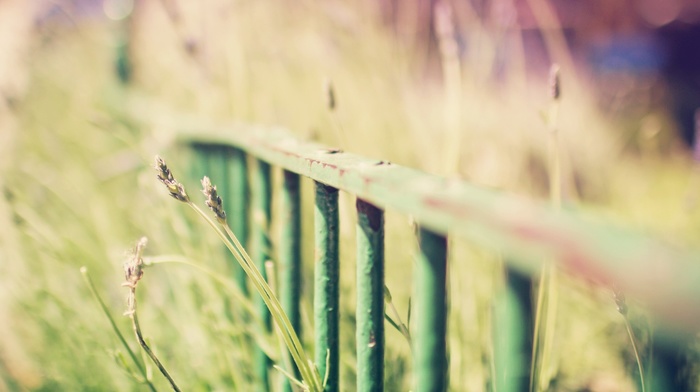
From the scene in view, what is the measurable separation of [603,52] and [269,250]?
12.6 feet

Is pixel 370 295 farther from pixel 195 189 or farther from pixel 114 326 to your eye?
pixel 195 189

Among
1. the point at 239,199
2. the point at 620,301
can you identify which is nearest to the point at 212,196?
the point at 620,301

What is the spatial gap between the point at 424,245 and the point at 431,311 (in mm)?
53

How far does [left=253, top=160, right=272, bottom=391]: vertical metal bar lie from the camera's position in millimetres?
749

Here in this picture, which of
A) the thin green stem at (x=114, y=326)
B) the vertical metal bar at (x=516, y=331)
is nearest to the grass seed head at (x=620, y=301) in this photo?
the vertical metal bar at (x=516, y=331)

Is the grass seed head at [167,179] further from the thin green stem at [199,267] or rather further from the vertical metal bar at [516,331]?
the vertical metal bar at [516,331]

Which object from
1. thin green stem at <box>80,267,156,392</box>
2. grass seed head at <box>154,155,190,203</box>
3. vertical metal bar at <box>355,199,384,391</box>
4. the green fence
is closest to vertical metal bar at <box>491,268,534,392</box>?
the green fence

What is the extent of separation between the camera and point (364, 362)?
0.50m

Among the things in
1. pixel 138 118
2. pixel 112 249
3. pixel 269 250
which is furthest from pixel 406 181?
pixel 138 118

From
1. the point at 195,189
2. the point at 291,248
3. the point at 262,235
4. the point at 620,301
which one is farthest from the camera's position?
the point at 195,189

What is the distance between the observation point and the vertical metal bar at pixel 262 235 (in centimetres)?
75

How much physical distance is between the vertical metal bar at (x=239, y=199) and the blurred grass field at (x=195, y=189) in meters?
0.06

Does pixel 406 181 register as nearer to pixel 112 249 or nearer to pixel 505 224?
pixel 505 224

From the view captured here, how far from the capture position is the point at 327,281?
545 millimetres
